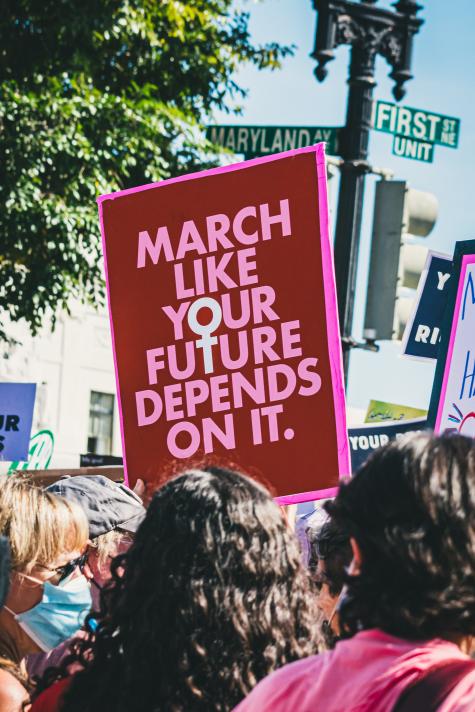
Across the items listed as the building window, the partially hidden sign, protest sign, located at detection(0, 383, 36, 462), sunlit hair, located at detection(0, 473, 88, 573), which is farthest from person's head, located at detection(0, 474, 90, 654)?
the building window

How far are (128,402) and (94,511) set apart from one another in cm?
58

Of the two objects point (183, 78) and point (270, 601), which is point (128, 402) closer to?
point (270, 601)

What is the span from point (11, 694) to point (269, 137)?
612 cm

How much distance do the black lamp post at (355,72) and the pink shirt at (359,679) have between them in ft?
19.3

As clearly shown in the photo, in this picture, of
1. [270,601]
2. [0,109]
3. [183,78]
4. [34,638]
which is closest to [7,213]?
[0,109]

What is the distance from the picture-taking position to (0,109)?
10727 mm

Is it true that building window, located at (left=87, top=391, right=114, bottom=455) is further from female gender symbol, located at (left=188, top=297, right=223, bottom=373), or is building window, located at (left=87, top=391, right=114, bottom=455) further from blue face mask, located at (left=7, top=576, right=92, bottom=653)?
blue face mask, located at (left=7, top=576, right=92, bottom=653)

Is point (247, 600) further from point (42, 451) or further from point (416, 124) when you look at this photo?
point (42, 451)

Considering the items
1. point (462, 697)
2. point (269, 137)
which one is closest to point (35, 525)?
point (462, 697)

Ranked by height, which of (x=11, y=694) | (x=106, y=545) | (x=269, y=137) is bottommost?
(x=11, y=694)

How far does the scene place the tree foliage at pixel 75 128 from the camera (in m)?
11.0

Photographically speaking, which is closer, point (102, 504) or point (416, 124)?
point (102, 504)

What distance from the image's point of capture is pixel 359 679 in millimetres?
1533

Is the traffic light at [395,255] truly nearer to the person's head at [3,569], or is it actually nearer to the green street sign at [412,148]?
the green street sign at [412,148]
